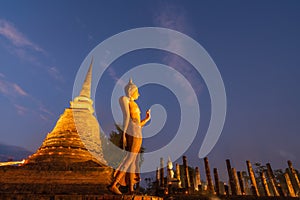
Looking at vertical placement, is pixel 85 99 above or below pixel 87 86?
below

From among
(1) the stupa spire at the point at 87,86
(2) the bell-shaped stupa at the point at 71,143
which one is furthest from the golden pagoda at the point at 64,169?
(1) the stupa spire at the point at 87,86

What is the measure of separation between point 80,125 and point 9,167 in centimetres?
885

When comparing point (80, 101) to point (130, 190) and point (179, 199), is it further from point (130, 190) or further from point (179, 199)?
point (130, 190)

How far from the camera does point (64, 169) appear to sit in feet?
46.5

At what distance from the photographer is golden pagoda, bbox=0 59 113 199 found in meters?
13.0

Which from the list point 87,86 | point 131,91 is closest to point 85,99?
point 87,86

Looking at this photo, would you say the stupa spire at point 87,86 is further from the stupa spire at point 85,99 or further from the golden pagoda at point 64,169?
the golden pagoda at point 64,169

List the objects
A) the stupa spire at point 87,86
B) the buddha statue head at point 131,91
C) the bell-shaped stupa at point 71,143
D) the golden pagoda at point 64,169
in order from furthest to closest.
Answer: the stupa spire at point 87,86
the bell-shaped stupa at point 71,143
the golden pagoda at point 64,169
the buddha statue head at point 131,91

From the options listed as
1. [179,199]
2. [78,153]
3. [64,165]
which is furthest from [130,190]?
[78,153]

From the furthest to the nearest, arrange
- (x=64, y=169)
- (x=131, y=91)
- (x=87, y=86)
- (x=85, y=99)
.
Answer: (x=87, y=86) < (x=85, y=99) < (x=64, y=169) < (x=131, y=91)

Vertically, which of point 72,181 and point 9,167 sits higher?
point 9,167

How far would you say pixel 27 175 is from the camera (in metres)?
13.8

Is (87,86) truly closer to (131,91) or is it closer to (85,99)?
(85,99)

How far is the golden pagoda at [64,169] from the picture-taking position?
42.6 feet
